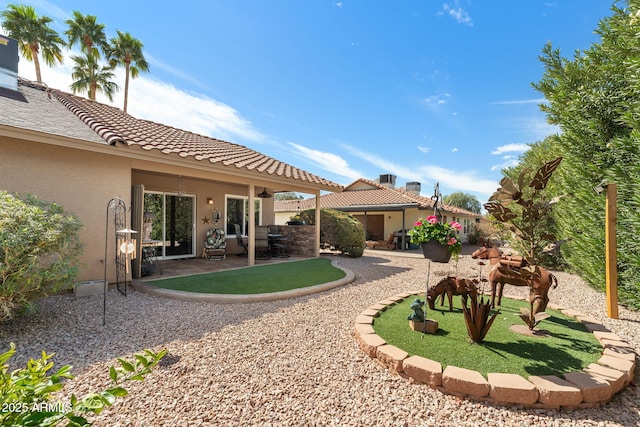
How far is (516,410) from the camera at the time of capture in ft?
8.33

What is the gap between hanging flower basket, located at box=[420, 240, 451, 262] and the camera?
143 inches

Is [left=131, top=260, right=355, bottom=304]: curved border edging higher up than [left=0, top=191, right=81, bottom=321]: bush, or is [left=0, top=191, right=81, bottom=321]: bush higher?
A: [left=0, top=191, right=81, bottom=321]: bush

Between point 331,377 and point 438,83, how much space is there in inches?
488

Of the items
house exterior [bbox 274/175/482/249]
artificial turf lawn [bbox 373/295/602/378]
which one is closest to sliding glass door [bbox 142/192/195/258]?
artificial turf lawn [bbox 373/295/602/378]

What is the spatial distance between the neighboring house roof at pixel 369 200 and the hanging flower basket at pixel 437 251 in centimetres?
1163

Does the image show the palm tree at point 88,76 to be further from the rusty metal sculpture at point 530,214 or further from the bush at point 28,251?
the rusty metal sculpture at point 530,214

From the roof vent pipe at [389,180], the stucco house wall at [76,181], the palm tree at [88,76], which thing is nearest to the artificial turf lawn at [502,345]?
the stucco house wall at [76,181]

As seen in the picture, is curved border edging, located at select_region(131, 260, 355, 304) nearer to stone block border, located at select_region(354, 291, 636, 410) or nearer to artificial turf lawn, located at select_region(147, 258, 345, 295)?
artificial turf lawn, located at select_region(147, 258, 345, 295)

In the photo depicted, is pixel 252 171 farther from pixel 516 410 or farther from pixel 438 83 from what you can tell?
pixel 438 83

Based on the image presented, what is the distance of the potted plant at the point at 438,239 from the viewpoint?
362 cm

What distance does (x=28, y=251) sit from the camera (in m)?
4.00

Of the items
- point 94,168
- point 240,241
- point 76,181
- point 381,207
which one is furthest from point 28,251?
point 381,207

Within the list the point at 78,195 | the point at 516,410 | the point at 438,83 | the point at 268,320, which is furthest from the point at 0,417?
the point at 438,83

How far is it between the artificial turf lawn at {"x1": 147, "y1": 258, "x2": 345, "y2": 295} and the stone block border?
3.54 meters
